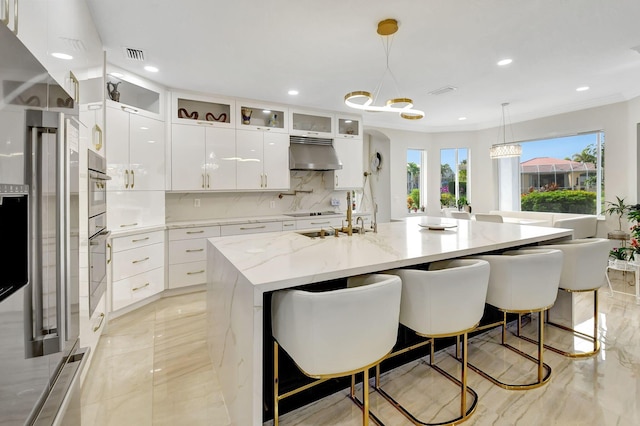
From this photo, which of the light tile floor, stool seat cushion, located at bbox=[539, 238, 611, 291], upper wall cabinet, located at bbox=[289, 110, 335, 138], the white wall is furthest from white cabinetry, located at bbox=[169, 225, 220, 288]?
the white wall

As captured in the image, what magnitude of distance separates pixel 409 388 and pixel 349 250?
969mm

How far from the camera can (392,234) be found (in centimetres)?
259

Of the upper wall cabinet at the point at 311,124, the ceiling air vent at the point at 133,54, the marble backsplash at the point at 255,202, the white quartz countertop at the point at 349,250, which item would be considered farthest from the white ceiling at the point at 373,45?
the white quartz countertop at the point at 349,250

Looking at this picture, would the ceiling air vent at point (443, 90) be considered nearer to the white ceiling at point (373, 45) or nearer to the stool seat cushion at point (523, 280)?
the white ceiling at point (373, 45)

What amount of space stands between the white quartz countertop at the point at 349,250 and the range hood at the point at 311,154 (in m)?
2.26

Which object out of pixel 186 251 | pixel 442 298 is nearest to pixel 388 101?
pixel 442 298

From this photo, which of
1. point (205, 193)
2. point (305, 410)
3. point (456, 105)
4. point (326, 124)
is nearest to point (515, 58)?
point (456, 105)

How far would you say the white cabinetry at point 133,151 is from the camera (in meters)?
3.19

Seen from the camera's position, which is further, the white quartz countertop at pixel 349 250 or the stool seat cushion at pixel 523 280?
the stool seat cushion at pixel 523 280

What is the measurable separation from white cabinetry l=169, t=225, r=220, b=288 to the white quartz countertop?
1.83m

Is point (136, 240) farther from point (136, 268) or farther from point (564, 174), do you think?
point (564, 174)

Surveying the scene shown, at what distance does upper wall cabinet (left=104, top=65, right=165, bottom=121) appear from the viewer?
3262 mm

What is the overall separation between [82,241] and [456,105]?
17.0 ft

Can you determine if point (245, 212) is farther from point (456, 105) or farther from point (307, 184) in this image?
point (456, 105)
